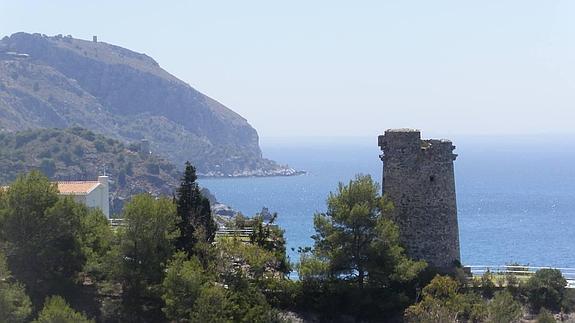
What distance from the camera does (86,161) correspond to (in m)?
132

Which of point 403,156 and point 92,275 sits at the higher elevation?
point 403,156

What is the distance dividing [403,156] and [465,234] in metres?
61.7

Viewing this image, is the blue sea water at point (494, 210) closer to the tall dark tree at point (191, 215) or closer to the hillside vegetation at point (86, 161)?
the hillside vegetation at point (86, 161)

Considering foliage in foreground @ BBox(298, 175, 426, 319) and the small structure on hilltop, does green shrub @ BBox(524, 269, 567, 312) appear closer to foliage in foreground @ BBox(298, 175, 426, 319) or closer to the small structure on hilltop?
foliage in foreground @ BBox(298, 175, 426, 319)

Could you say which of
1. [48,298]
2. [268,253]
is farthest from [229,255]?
[48,298]

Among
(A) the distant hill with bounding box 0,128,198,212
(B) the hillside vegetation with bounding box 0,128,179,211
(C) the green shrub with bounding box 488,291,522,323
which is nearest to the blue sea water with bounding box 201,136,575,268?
(B) the hillside vegetation with bounding box 0,128,179,211

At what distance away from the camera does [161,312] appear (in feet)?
86.4

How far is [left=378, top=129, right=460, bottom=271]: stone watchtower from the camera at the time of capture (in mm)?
28797

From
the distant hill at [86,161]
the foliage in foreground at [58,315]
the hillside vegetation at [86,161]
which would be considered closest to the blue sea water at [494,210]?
the hillside vegetation at [86,161]

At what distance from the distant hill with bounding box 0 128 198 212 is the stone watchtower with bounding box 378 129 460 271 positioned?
299ft

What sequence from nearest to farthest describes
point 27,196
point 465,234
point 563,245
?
point 27,196, point 563,245, point 465,234

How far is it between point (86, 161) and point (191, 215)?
10624cm

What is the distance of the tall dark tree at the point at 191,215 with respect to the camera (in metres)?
28.2

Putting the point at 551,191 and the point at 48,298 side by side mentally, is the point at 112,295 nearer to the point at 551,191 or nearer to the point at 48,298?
the point at 48,298
